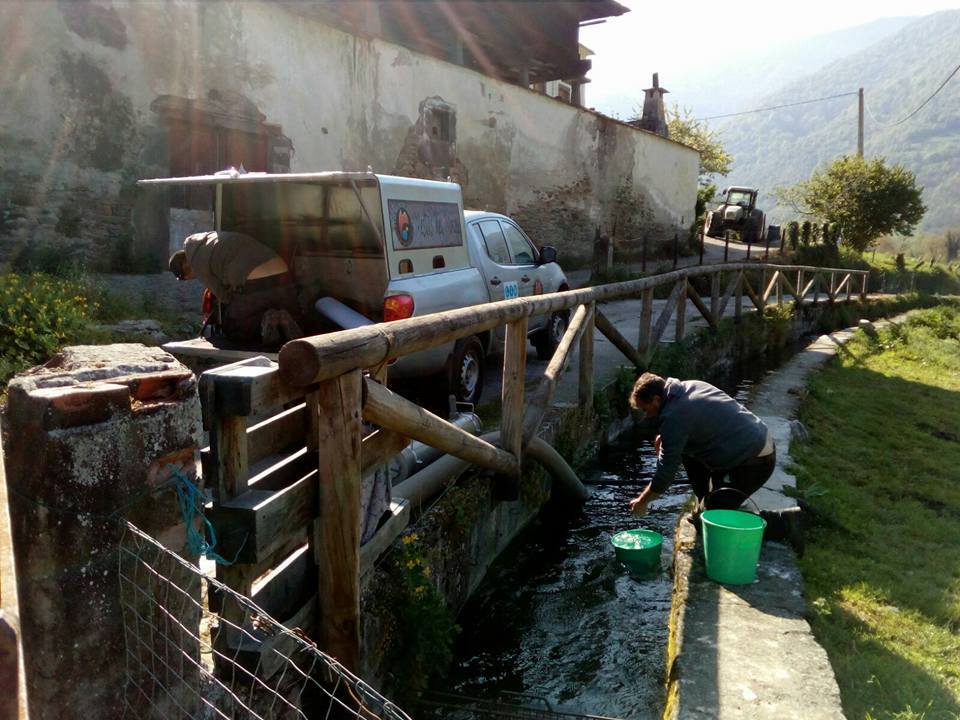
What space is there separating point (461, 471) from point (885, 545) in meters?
2.93

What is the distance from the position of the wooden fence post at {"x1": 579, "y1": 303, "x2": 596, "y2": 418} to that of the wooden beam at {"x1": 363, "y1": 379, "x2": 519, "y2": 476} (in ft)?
8.46

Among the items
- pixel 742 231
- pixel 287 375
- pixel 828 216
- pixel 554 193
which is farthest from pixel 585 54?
pixel 287 375

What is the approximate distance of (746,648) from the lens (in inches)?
138

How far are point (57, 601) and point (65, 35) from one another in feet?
32.8

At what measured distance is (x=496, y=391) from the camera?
7.90 meters

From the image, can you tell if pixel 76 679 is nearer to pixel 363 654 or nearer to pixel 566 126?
pixel 363 654

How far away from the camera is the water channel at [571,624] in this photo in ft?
13.0

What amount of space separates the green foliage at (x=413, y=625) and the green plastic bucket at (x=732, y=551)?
4.89 ft

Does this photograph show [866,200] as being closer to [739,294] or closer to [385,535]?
[739,294]

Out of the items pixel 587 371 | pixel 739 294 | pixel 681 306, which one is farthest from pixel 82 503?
pixel 739 294

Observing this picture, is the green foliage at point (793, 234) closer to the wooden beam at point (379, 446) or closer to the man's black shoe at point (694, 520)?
the man's black shoe at point (694, 520)

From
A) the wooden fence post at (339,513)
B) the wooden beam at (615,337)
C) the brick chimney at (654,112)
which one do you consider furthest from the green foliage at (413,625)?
the brick chimney at (654,112)

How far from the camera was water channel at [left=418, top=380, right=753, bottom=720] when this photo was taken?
3971mm


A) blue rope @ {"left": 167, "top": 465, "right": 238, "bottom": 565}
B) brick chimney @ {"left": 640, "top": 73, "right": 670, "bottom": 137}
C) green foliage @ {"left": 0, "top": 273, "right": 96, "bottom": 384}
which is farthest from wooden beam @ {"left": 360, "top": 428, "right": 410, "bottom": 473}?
brick chimney @ {"left": 640, "top": 73, "right": 670, "bottom": 137}
